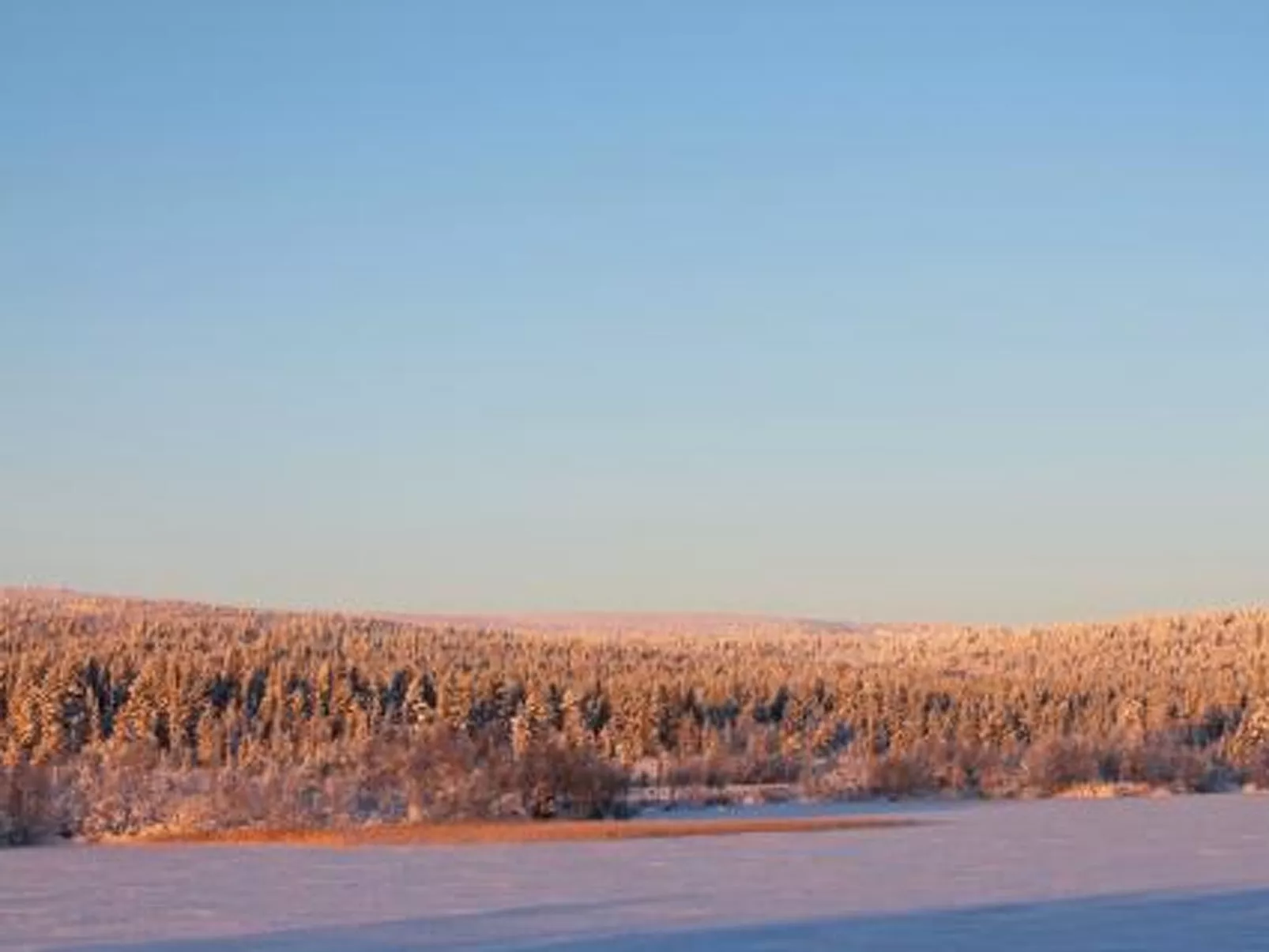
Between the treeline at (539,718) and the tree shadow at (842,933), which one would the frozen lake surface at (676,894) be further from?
the treeline at (539,718)

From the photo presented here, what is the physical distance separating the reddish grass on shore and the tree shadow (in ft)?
28.5

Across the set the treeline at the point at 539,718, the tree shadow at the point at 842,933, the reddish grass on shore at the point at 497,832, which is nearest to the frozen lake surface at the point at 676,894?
the tree shadow at the point at 842,933

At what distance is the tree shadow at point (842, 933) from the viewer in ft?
44.7

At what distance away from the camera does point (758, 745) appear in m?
42.4

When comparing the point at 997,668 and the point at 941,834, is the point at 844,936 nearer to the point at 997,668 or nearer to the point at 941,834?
the point at 941,834

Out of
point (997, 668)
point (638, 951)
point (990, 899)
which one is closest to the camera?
point (638, 951)

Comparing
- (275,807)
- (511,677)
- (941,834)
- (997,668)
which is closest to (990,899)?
(941,834)

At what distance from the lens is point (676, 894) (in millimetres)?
16922

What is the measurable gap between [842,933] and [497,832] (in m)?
11.8

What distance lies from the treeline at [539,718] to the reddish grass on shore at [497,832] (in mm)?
767

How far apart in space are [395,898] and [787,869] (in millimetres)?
3882

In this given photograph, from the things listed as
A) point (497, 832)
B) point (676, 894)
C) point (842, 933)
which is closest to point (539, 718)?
point (497, 832)

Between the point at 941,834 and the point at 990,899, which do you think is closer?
the point at 990,899

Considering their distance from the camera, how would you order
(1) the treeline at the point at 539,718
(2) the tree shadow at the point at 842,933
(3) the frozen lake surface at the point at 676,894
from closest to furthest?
(2) the tree shadow at the point at 842,933 → (3) the frozen lake surface at the point at 676,894 → (1) the treeline at the point at 539,718
